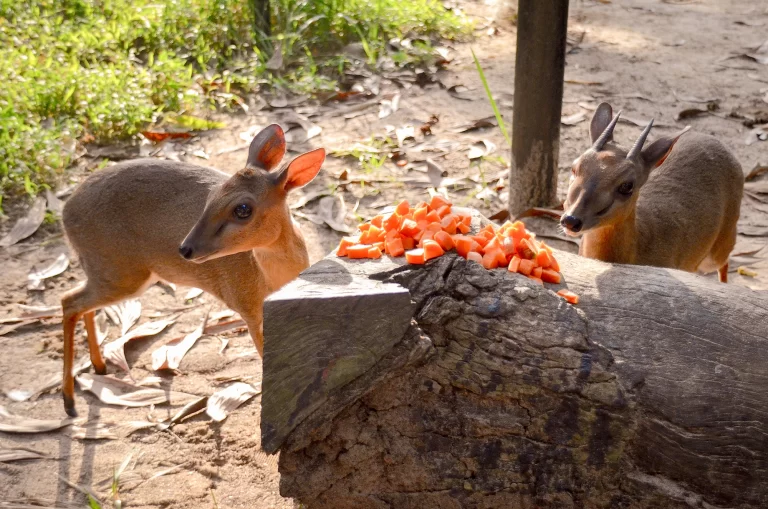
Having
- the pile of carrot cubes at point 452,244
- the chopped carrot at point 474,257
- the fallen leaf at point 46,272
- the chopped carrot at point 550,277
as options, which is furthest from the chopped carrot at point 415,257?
the fallen leaf at point 46,272

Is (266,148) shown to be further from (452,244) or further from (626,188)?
(626,188)

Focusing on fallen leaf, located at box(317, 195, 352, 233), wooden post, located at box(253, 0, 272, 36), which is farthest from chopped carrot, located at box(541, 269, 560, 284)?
wooden post, located at box(253, 0, 272, 36)

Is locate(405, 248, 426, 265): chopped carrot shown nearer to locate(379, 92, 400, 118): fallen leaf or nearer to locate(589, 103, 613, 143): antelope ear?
locate(589, 103, 613, 143): antelope ear

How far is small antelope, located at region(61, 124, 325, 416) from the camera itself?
155 inches

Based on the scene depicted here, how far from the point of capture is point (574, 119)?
21.0 feet

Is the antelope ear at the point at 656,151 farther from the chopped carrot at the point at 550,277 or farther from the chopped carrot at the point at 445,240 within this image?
the chopped carrot at the point at 445,240

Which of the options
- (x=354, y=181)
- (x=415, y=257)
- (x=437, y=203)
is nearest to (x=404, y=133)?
(x=354, y=181)

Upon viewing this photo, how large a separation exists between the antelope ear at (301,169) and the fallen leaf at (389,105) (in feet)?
9.60

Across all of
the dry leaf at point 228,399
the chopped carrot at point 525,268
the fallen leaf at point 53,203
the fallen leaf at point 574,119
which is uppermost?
the chopped carrot at point 525,268

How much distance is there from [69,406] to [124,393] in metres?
0.27

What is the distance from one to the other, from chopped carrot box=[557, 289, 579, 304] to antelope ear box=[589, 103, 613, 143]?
5.39 ft

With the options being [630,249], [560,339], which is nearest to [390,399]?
[560,339]

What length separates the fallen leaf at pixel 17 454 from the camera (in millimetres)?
3666

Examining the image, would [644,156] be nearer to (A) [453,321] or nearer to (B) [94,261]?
(A) [453,321]
